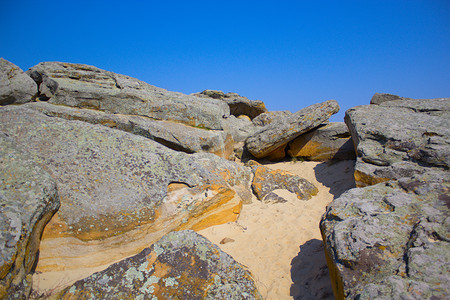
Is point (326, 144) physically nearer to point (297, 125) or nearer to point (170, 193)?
point (297, 125)

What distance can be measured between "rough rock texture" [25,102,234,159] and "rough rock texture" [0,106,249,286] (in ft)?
5.57

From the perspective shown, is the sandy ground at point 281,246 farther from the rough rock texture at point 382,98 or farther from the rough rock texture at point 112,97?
the rough rock texture at point 382,98

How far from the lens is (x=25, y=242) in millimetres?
2998

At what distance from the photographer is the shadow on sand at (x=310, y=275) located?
3.03 metres

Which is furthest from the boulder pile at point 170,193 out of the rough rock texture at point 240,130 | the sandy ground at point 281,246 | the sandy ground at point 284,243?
the rough rock texture at point 240,130

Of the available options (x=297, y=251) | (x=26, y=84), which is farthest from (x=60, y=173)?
(x=26, y=84)

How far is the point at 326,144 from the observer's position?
848 centimetres

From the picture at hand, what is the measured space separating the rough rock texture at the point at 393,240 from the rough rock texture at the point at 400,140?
6.00 ft

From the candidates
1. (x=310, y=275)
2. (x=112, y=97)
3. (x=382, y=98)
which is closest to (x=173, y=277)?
(x=310, y=275)

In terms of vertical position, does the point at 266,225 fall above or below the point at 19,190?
below

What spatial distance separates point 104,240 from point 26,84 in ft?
18.7

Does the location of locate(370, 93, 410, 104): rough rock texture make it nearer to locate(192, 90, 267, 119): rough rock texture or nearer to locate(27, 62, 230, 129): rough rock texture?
locate(27, 62, 230, 129): rough rock texture

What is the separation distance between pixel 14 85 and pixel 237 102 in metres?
11.0

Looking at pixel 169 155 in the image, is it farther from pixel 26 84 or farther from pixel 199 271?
pixel 26 84
